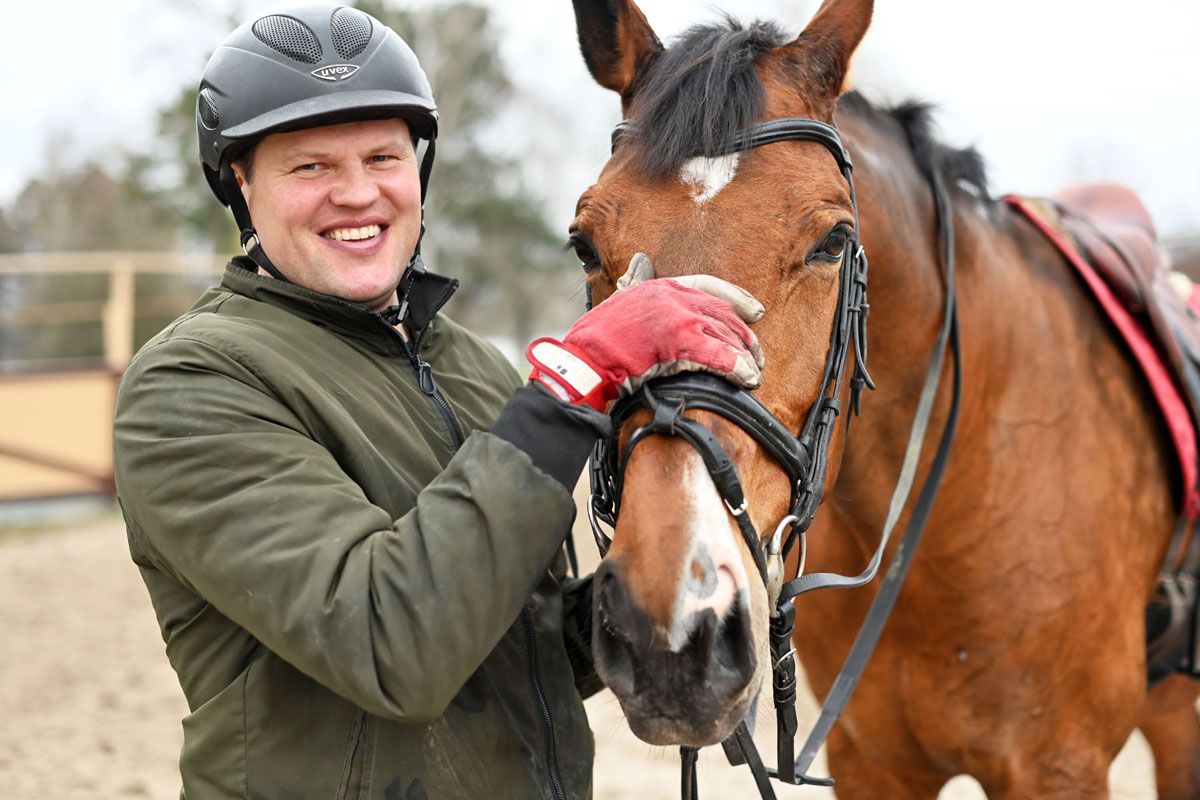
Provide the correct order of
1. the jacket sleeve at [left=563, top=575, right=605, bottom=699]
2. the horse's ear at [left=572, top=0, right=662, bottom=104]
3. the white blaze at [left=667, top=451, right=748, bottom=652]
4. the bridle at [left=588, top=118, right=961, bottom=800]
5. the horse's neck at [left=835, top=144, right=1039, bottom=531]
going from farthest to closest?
1. the horse's neck at [left=835, top=144, right=1039, bottom=531]
2. the horse's ear at [left=572, top=0, right=662, bottom=104]
3. the jacket sleeve at [left=563, top=575, right=605, bottom=699]
4. the bridle at [left=588, top=118, right=961, bottom=800]
5. the white blaze at [left=667, top=451, right=748, bottom=652]

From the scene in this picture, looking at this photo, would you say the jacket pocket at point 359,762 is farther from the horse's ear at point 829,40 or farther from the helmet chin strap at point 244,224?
the horse's ear at point 829,40

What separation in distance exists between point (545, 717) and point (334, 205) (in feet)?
3.28

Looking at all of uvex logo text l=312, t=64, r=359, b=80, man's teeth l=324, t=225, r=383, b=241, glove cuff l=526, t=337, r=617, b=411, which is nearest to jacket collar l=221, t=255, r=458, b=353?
man's teeth l=324, t=225, r=383, b=241

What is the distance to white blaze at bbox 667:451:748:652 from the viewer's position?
136 cm

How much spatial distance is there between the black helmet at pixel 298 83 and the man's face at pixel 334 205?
0.13 feet

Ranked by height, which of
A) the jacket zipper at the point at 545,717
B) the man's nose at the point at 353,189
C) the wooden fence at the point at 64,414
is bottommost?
the wooden fence at the point at 64,414

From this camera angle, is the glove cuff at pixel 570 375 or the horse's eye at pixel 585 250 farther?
the horse's eye at pixel 585 250

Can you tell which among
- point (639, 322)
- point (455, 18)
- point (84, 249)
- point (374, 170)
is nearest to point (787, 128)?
point (639, 322)

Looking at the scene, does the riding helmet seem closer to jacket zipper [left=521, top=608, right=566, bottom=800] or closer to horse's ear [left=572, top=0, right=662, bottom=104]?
horse's ear [left=572, top=0, right=662, bottom=104]

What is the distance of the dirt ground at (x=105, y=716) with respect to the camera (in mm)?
4688

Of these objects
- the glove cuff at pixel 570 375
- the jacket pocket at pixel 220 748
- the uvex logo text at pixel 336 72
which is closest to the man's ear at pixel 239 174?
the uvex logo text at pixel 336 72

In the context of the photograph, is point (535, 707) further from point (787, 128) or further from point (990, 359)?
point (990, 359)

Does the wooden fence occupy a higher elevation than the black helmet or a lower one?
lower

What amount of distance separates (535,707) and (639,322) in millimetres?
736
